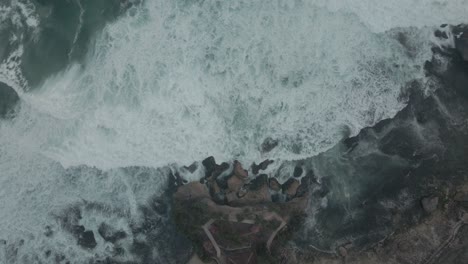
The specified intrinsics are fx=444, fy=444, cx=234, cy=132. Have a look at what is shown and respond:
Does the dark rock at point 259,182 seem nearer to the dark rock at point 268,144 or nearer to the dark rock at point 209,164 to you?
the dark rock at point 268,144

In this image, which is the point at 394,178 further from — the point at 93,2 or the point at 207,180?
the point at 93,2

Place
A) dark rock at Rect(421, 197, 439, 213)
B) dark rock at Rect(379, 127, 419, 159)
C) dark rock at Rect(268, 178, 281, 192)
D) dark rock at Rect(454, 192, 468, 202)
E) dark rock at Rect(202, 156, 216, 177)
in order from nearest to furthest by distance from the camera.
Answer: dark rock at Rect(454, 192, 468, 202) → dark rock at Rect(421, 197, 439, 213) → dark rock at Rect(379, 127, 419, 159) → dark rock at Rect(268, 178, 281, 192) → dark rock at Rect(202, 156, 216, 177)

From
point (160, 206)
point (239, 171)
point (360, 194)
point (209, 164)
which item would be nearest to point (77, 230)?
point (160, 206)

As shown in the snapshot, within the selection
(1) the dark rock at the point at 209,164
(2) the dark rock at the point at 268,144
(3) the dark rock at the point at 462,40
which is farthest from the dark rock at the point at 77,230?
(3) the dark rock at the point at 462,40

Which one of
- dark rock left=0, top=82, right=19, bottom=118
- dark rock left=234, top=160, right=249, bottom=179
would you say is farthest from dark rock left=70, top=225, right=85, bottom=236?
dark rock left=234, top=160, right=249, bottom=179

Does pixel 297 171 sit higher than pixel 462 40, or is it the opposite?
pixel 462 40

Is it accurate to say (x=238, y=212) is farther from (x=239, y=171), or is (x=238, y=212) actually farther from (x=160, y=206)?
(x=160, y=206)

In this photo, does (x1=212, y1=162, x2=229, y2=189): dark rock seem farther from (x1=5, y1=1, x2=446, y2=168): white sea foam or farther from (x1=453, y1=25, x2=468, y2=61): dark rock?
(x1=453, y1=25, x2=468, y2=61): dark rock
